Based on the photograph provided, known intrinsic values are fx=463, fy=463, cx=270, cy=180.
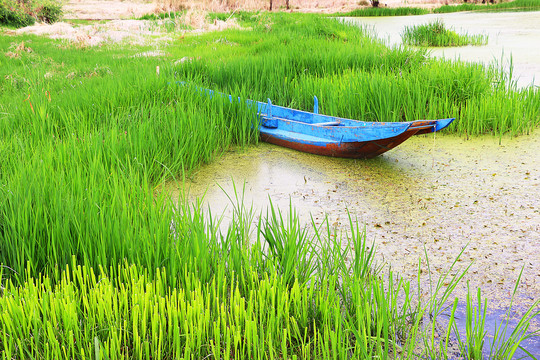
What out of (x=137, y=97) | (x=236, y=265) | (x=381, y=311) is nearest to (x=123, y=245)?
(x=236, y=265)

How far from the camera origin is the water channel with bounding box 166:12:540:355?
6.33 feet

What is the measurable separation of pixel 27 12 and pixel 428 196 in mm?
13602

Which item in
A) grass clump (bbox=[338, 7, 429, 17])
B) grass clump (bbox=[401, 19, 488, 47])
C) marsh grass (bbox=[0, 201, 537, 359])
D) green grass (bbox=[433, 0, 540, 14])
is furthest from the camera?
grass clump (bbox=[338, 7, 429, 17])

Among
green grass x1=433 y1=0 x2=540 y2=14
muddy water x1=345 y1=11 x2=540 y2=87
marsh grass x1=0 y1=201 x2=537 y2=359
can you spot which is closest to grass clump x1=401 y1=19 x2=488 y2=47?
muddy water x1=345 y1=11 x2=540 y2=87

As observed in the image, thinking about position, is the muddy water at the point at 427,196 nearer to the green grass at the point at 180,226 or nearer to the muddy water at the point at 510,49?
the green grass at the point at 180,226

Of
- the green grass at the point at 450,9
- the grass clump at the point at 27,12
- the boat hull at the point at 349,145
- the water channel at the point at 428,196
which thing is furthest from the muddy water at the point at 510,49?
the grass clump at the point at 27,12

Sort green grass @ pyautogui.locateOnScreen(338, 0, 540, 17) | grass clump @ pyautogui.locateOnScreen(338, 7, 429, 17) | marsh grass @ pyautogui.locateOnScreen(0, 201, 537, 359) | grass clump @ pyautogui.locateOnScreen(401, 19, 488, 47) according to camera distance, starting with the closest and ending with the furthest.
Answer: marsh grass @ pyautogui.locateOnScreen(0, 201, 537, 359)
grass clump @ pyautogui.locateOnScreen(401, 19, 488, 47)
green grass @ pyautogui.locateOnScreen(338, 0, 540, 17)
grass clump @ pyautogui.locateOnScreen(338, 7, 429, 17)

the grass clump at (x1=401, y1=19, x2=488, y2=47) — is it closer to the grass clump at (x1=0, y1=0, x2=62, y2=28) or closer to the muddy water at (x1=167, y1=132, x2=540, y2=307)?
the muddy water at (x1=167, y1=132, x2=540, y2=307)

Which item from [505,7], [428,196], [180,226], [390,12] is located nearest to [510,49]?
[428,196]

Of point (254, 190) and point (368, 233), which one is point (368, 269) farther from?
point (254, 190)

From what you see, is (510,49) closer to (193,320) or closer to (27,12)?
(193,320)

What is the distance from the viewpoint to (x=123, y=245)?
1.62m

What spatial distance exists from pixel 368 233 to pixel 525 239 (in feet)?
2.28

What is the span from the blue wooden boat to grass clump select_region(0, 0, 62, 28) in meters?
10.2
